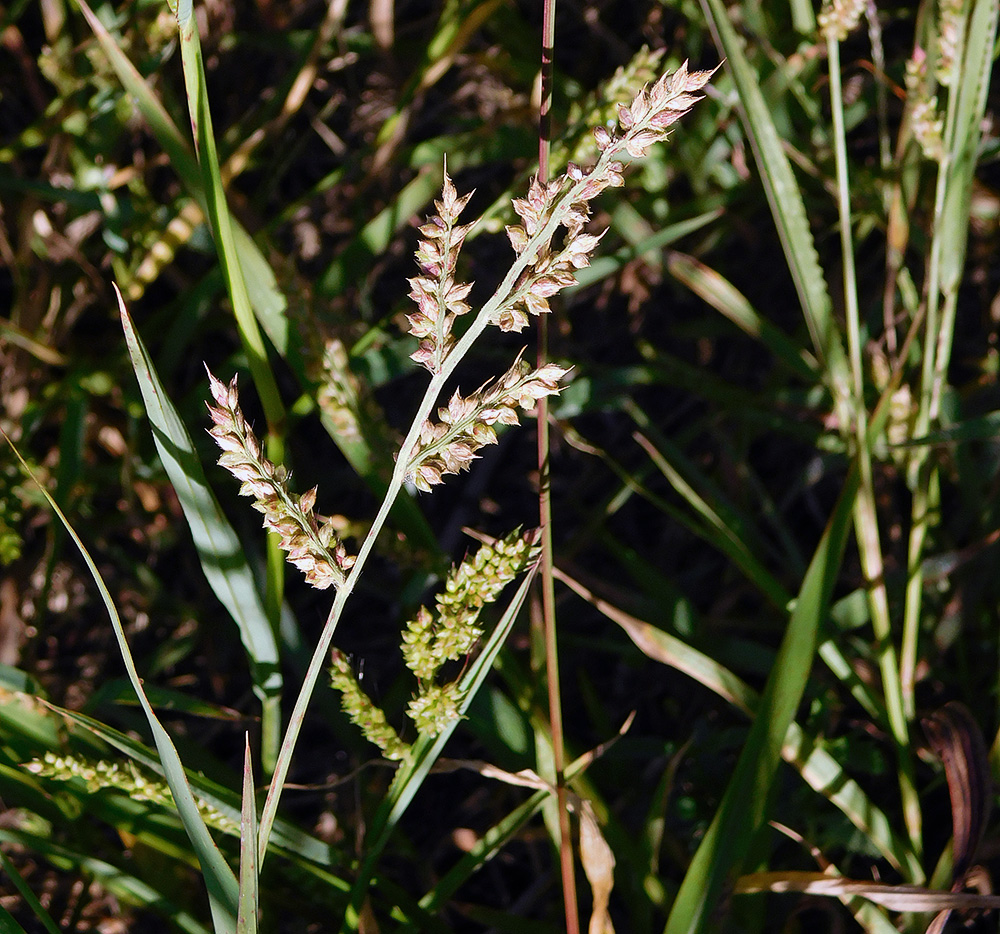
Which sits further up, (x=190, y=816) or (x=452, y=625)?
(x=452, y=625)

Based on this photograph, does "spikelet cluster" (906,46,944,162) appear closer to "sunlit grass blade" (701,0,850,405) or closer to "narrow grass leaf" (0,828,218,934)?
"sunlit grass blade" (701,0,850,405)

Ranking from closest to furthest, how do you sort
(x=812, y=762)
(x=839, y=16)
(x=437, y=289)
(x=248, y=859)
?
(x=437, y=289)
(x=248, y=859)
(x=839, y=16)
(x=812, y=762)

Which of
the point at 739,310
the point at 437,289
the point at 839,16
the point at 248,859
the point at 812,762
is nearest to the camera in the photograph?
the point at 437,289

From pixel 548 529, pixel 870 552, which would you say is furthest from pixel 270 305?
pixel 870 552

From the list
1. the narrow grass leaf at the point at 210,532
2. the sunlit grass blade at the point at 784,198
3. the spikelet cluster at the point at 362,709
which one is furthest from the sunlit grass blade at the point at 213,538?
the sunlit grass blade at the point at 784,198

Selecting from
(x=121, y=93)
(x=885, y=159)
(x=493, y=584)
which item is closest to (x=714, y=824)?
(x=493, y=584)

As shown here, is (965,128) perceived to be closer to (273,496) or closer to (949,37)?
(949,37)

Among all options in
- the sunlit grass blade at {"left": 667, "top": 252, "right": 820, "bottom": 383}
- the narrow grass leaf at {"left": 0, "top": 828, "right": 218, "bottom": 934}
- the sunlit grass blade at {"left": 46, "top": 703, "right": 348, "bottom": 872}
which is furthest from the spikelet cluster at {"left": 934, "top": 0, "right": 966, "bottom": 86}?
the narrow grass leaf at {"left": 0, "top": 828, "right": 218, "bottom": 934}

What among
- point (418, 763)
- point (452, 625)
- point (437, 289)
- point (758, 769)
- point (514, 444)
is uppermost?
point (437, 289)

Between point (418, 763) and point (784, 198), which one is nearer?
point (418, 763)
